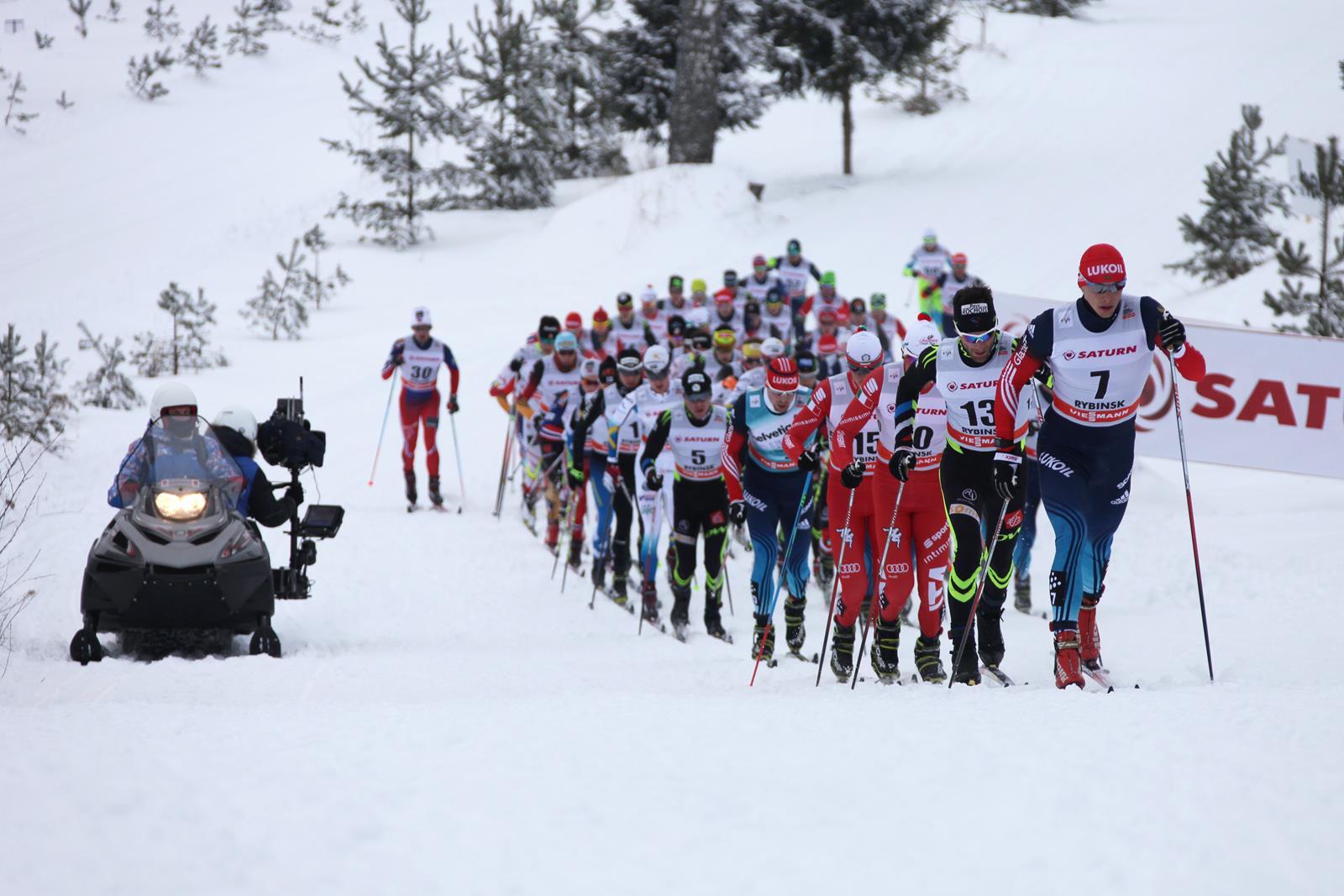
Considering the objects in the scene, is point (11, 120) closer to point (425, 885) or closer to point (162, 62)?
point (162, 62)

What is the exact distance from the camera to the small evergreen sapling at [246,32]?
42.8m

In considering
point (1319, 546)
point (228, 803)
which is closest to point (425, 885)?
point (228, 803)

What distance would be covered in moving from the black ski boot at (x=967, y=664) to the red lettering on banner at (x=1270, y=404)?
6.36 m

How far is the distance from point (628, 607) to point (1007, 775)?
23.9 ft

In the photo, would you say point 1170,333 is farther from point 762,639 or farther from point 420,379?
point 420,379

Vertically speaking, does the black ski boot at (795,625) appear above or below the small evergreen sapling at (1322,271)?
below

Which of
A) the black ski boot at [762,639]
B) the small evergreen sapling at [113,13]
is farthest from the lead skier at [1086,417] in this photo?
the small evergreen sapling at [113,13]

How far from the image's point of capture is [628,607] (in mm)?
11523

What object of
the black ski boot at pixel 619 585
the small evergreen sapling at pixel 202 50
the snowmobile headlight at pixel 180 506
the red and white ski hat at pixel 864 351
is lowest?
the black ski boot at pixel 619 585

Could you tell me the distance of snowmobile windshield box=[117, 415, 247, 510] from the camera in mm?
7879

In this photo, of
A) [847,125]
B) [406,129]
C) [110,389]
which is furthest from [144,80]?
[110,389]

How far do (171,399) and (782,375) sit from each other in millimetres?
4248

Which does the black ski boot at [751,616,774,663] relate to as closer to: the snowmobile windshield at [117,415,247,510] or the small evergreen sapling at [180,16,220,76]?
the snowmobile windshield at [117,415,247,510]

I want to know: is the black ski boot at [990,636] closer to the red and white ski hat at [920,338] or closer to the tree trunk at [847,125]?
the red and white ski hat at [920,338]
